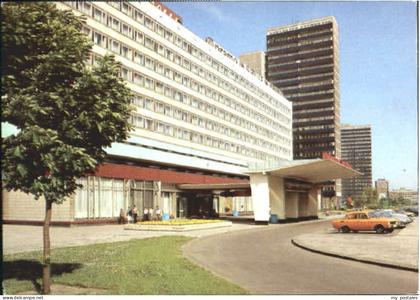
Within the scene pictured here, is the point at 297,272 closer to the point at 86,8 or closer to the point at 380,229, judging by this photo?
the point at 380,229

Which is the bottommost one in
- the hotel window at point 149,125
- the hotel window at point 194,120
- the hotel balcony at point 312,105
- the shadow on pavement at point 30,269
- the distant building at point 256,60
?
the shadow on pavement at point 30,269

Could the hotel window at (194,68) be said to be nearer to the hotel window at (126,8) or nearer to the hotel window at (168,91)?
the hotel window at (168,91)

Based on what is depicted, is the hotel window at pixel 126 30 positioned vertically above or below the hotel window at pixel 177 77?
above

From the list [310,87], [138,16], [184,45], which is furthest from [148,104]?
[310,87]

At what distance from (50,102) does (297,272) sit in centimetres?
1026

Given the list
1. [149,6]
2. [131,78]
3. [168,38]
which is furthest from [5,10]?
[168,38]

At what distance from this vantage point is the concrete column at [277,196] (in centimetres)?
5161

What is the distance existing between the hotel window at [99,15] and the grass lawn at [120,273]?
115 feet

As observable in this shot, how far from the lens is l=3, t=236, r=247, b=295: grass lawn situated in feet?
44.3

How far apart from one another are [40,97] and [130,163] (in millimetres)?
40691

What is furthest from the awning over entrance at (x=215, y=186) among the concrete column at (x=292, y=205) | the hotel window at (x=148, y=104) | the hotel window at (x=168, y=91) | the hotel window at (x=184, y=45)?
the hotel window at (x=184, y=45)

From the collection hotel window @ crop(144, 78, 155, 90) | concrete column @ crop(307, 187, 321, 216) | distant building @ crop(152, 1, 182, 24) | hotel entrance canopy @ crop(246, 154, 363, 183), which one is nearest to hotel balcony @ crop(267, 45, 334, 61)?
distant building @ crop(152, 1, 182, 24)

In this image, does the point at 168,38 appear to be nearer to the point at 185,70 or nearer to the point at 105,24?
the point at 185,70

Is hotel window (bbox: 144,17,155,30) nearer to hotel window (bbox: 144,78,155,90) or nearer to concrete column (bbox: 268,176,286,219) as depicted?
hotel window (bbox: 144,78,155,90)
